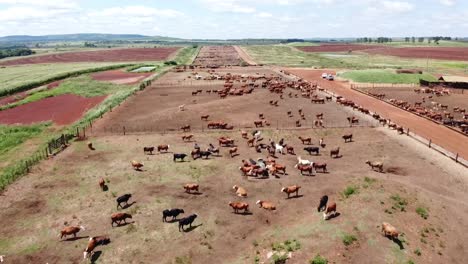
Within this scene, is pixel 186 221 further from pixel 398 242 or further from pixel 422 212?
pixel 422 212

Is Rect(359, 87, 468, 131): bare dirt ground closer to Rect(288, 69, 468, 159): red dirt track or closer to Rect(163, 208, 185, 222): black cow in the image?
Rect(288, 69, 468, 159): red dirt track

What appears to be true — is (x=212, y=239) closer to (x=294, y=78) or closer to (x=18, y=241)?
(x=18, y=241)

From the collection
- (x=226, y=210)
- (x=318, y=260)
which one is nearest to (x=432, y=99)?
(x=226, y=210)

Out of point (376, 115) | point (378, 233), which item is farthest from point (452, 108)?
point (378, 233)

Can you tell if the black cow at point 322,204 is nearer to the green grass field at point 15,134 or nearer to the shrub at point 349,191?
the shrub at point 349,191

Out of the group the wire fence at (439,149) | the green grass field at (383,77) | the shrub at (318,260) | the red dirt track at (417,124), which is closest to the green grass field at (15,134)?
the shrub at (318,260)

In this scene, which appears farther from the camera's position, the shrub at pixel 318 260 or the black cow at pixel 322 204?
the black cow at pixel 322 204

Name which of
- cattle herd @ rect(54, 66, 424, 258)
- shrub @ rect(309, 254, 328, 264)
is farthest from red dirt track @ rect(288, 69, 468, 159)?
shrub @ rect(309, 254, 328, 264)

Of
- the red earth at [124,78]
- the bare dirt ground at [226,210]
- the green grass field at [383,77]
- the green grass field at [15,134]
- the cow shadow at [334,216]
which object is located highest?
the green grass field at [383,77]
